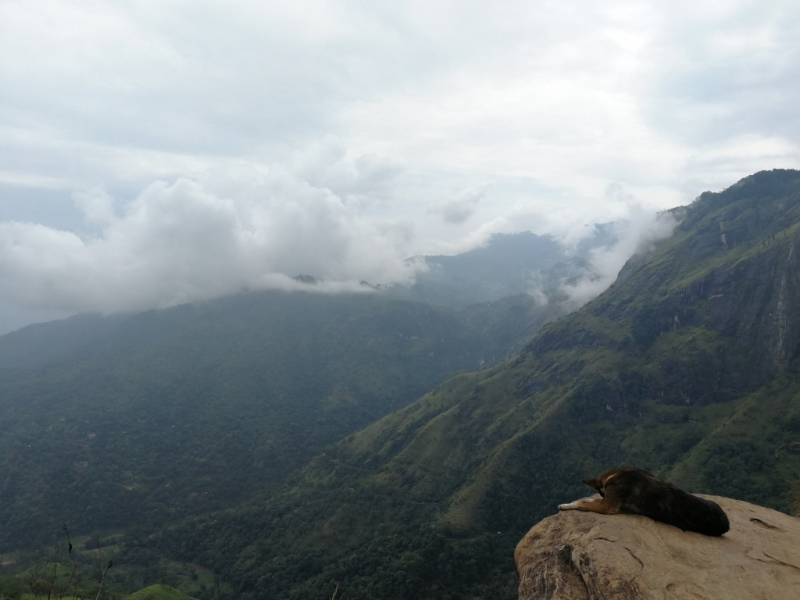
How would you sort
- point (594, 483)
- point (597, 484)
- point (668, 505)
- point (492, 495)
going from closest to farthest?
point (668, 505) → point (597, 484) → point (594, 483) → point (492, 495)

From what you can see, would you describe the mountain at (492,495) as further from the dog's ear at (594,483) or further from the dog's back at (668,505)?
the dog's back at (668,505)

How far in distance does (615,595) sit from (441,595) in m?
123

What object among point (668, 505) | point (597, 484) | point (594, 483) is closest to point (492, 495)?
point (594, 483)

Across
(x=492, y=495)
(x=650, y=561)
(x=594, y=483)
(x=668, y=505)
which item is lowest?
(x=492, y=495)

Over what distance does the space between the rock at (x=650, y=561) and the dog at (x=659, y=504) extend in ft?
1.08

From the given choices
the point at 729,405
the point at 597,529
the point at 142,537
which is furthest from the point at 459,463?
the point at 597,529

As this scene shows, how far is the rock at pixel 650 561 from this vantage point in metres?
13.3

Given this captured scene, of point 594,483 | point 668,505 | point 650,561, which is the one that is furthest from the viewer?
point 594,483

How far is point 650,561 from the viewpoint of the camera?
14023 millimetres

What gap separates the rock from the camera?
1327 centimetres

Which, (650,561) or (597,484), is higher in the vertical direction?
(597,484)

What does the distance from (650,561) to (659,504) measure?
3203mm

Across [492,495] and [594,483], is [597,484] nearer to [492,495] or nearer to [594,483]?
[594,483]

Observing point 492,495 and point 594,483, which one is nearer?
point 594,483
